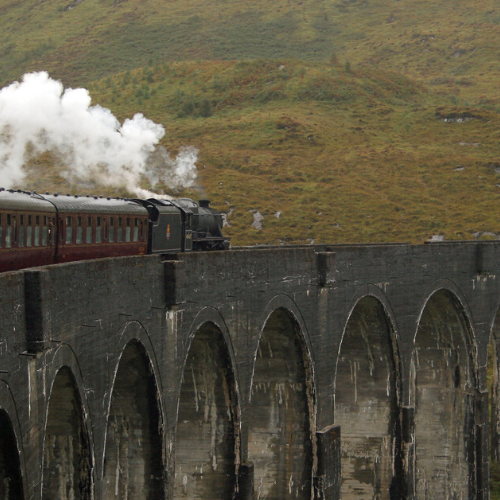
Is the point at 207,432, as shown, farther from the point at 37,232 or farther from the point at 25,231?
the point at 25,231

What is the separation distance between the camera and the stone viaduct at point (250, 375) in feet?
37.8

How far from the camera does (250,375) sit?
61.7 ft

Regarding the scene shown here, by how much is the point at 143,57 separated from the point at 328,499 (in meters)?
139

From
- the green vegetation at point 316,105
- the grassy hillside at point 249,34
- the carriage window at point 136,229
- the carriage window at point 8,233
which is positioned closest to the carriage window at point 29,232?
the carriage window at point 8,233

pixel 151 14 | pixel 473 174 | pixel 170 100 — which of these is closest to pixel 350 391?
pixel 473 174

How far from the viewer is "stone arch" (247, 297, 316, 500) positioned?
21.6 meters

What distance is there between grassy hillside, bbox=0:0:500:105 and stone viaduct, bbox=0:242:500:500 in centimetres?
10072

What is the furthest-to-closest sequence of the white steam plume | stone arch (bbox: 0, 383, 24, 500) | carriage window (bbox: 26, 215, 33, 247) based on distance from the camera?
the white steam plume → carriage window (bbox: 26, 215, 33, 247) → stone arch (bbox: 0, 383, 24, 500)

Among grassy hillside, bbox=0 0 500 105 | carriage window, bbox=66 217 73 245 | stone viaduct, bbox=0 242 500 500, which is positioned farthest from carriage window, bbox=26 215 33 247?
grassy hillside, bbox=0 0 500 105

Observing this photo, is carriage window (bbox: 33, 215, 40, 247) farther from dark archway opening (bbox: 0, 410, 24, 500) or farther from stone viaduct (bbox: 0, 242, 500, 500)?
dark archway opening (bbox: 0, 410, 24, 500)

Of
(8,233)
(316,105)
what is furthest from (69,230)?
(316,105)

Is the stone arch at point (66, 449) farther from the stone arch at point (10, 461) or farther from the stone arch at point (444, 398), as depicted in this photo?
the stone arch at point (444, 398)

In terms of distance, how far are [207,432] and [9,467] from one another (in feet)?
27.9

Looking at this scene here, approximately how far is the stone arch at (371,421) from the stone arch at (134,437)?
39.7ft
